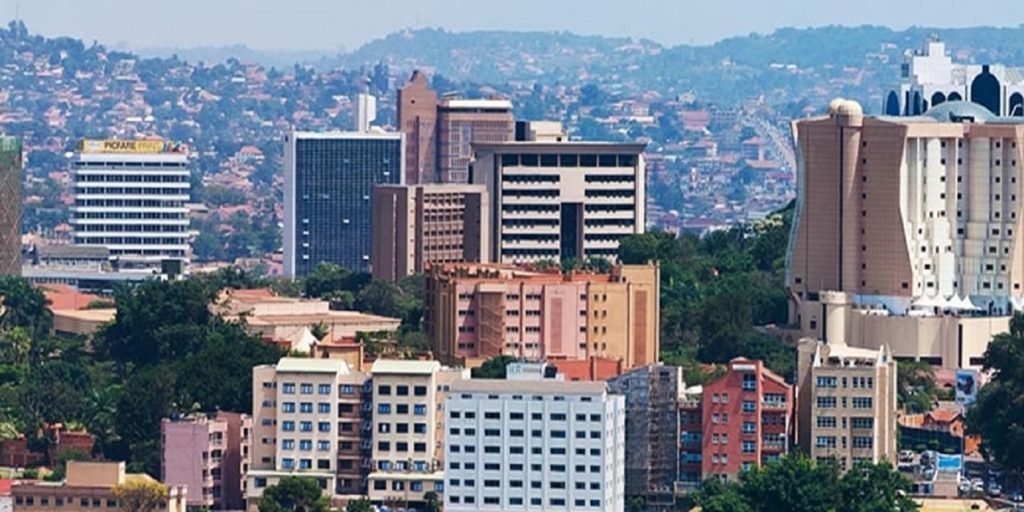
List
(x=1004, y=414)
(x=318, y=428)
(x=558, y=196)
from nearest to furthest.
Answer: (x=318, y=428) → (x=1004, y=414) → (x=558, y=196)

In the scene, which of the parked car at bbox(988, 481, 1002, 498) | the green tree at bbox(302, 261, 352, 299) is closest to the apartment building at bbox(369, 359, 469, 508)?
the parked car at bbox(988, 481, 1002, 498)

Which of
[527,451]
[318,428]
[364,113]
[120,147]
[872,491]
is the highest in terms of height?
[364,113]

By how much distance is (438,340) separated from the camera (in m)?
74.2

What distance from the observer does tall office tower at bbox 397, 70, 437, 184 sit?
12925 cm

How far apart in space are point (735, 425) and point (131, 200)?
6065 centimetres

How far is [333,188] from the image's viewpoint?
124500 mm

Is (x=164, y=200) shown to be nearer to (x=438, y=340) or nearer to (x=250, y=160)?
(x=438, y=340)

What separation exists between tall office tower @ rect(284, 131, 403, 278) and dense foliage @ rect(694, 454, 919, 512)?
6302cm

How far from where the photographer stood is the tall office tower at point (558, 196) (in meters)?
98.2

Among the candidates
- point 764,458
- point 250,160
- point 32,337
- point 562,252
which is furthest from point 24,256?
point 250,160

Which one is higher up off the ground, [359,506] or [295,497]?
[295,497]

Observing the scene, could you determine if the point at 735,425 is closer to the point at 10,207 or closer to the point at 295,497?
the point at 295,497

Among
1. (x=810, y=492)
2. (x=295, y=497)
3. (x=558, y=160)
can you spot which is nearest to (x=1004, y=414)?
(x=810, y=492)

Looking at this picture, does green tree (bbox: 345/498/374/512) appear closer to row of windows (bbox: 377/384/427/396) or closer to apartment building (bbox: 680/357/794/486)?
row of windows (bbox: 377/384/427/396)
